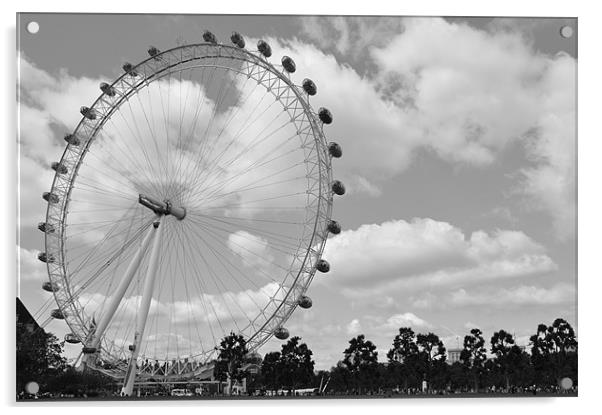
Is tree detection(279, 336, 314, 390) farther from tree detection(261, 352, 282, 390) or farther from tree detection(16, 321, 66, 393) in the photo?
tree detection(16, 321, 66, 393)

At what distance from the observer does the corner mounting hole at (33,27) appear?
16.8 meters

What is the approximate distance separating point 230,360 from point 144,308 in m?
5.82

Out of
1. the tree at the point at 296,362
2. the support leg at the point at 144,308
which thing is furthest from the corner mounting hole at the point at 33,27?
the tree at the point at 296,362

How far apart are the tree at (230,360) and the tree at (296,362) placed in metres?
2.68

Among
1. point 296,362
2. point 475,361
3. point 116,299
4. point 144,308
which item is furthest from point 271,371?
point 475,361

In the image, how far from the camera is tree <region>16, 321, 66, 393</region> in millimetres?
16562

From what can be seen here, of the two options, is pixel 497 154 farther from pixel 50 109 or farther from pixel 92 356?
pixel 92 356

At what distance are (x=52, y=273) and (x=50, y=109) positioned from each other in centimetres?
635

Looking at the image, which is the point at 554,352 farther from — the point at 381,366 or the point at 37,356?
the point at 37,356

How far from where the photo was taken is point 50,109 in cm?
1839

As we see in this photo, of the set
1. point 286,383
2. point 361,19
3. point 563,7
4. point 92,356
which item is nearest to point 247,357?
point 286,383

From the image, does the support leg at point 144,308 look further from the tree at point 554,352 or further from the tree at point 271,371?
the tree at point 554,352

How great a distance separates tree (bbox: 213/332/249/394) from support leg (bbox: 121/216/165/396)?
3653mm
